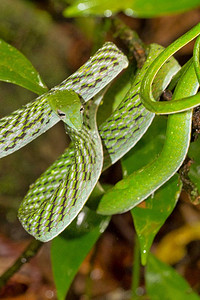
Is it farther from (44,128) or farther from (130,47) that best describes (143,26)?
(44,128)

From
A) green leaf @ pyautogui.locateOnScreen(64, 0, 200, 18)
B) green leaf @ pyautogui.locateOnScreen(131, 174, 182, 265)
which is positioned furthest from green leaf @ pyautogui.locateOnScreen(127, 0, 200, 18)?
green leaf @ pyautogui.locateOnScreen(131, 174, 182, 265)

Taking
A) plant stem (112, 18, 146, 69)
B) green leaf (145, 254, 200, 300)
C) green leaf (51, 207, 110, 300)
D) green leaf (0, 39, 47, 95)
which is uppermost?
green leaf (0, 39, 47, 95)

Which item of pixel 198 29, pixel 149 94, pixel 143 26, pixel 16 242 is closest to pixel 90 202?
pixel 149 94

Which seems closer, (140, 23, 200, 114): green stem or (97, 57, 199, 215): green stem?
(140, 23, 200, 114): green stem

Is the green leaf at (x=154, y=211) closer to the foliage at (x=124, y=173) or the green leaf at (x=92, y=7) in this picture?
the foliage at (x=124, y=173)

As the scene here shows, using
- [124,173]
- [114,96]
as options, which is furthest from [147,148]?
[114,96]

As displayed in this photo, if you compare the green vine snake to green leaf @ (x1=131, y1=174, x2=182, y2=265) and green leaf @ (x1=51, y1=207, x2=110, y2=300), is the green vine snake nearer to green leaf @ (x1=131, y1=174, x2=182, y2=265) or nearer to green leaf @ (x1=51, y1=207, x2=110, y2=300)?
green leaf @ (x1=131, y1=174, x2=182, y2=265)
